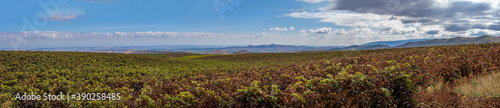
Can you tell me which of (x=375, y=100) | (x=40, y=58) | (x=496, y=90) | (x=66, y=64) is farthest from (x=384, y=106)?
(x=40, y=58)

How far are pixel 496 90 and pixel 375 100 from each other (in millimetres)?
3786

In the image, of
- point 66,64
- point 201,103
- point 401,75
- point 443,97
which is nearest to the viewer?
point 201,103

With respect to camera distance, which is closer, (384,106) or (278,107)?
(278,107)

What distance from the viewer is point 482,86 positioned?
23.4 ft

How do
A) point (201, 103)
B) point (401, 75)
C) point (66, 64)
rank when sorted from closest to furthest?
point (201, 103), point (401, 75), point (66, 64)

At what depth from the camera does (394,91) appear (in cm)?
650

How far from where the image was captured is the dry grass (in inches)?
261

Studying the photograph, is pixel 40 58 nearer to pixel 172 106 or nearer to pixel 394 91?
pixel 172 106

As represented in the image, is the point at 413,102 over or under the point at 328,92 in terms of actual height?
under

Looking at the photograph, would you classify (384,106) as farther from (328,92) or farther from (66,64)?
(66,64)

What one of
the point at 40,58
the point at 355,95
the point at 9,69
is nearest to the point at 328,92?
the point at 355,95

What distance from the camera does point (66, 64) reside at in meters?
28.7

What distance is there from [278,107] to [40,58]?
35710 millimetres

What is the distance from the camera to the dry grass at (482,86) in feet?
21.8
